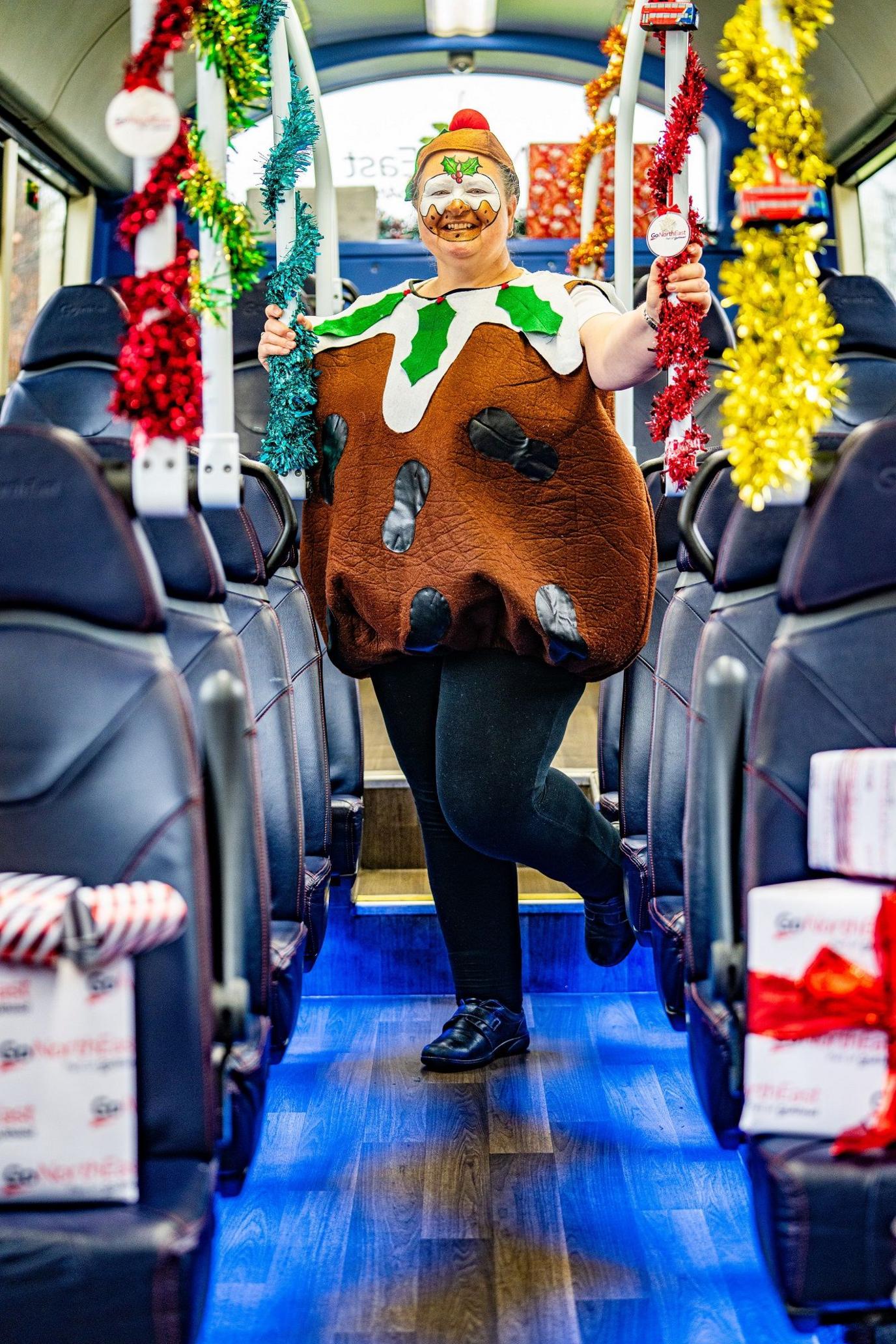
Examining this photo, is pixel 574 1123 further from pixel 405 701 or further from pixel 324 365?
pixel 324 365

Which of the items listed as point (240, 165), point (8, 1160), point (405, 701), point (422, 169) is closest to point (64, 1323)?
point (8, 1160)

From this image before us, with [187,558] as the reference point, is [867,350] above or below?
above

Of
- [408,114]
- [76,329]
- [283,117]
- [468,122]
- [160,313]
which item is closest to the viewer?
[160,313]

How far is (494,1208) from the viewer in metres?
1.90

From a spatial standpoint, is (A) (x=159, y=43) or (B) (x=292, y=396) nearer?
(A) (x=159, y=43)

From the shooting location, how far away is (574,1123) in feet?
7.20

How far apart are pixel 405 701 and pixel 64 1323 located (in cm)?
116

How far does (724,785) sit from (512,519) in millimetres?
689

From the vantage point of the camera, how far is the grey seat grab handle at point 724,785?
1.40 metres

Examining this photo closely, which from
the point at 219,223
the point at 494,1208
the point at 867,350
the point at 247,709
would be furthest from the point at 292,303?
the point at 867,350

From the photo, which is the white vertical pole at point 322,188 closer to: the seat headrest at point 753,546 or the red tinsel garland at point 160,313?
the red tinsel garland at point 160,313

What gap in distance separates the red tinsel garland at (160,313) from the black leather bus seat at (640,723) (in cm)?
112

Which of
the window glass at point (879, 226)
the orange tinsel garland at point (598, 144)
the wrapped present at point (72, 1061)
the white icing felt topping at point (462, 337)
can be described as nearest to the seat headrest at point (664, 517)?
the white icing felt topping at point (462, 337)

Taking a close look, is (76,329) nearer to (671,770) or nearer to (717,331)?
(717,331)
